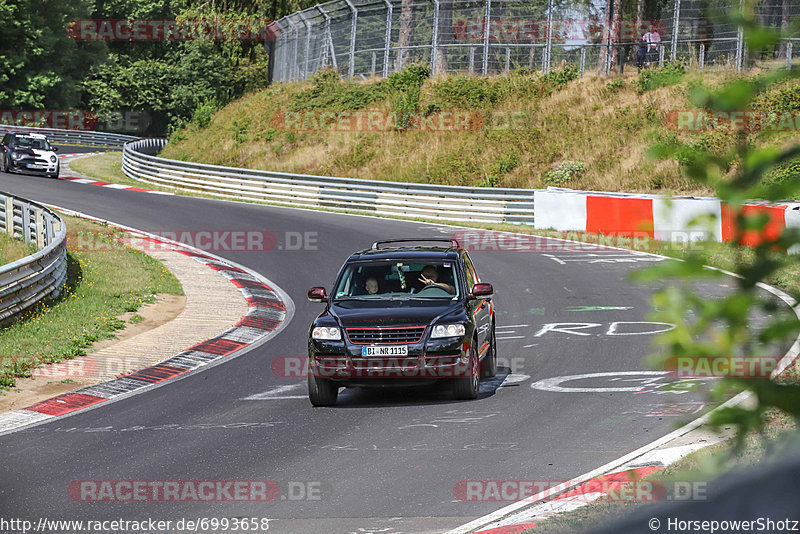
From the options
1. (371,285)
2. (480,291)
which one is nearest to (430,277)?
(371,285)

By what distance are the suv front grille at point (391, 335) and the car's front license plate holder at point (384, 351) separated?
0.19 feet

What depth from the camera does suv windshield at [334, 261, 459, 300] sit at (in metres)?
12.4

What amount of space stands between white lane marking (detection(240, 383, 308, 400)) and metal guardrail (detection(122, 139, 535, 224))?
61.8 feet

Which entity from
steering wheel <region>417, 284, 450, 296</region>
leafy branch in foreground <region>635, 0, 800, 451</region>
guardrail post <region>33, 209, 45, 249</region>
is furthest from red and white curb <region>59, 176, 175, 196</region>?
leafy branch in foreground <region>635, 0, 800, 451</region>

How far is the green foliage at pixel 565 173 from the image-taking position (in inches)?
1444

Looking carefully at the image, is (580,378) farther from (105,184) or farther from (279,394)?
(105,184)

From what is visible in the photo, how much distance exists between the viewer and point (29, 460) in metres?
9.30

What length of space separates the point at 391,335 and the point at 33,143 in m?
35.0

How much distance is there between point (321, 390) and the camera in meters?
11.5

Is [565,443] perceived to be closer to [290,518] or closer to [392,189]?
[290,518]

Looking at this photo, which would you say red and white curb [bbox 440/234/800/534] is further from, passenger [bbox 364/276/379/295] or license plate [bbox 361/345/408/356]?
passenger [bbox 364/276/379/295]

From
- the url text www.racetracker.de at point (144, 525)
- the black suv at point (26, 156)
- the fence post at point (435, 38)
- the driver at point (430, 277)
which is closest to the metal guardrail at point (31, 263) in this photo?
the driver at point (430, 277)

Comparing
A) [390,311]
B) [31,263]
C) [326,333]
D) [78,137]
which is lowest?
[326,333]

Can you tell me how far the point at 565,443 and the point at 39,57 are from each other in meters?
64.5
